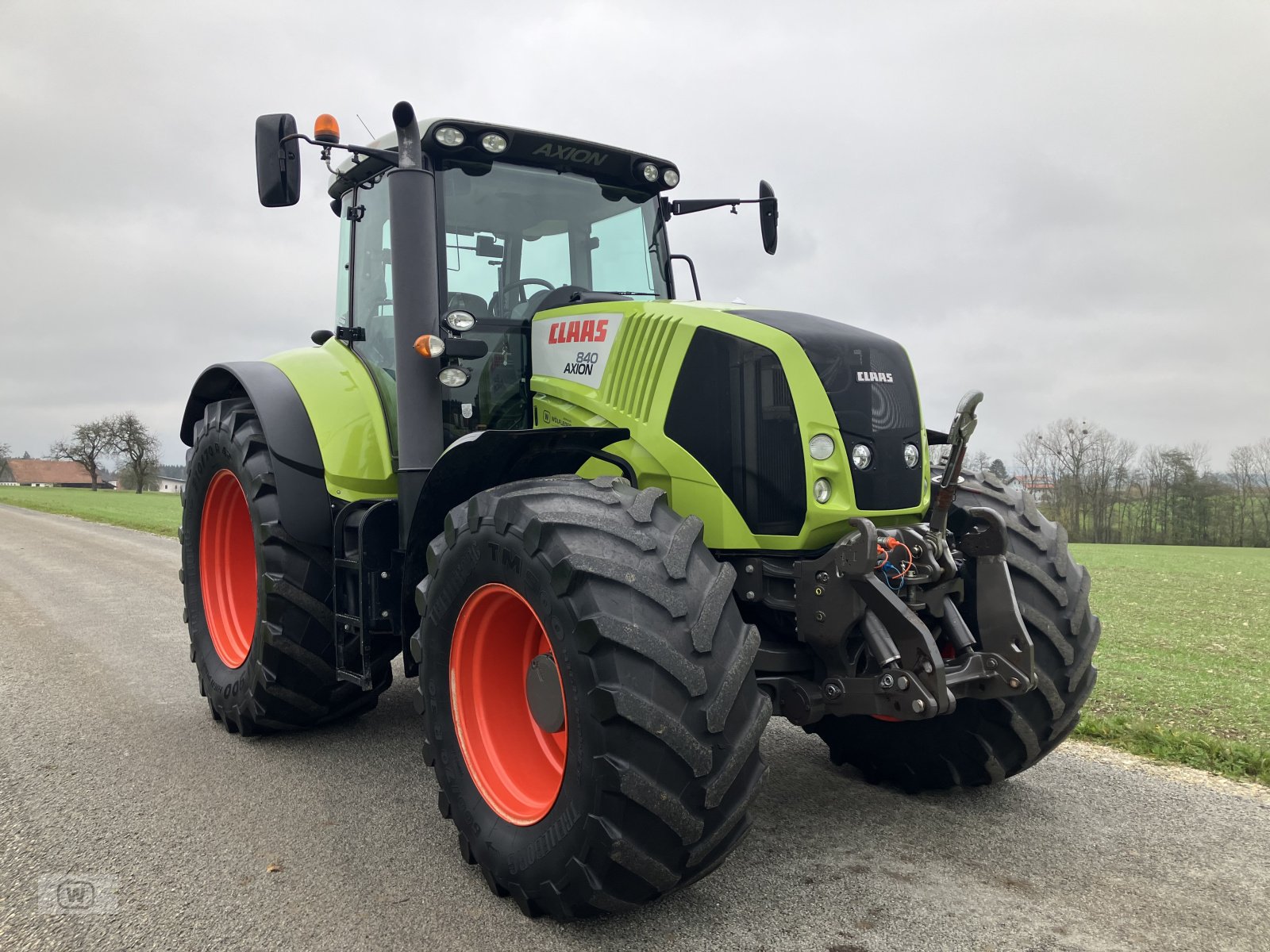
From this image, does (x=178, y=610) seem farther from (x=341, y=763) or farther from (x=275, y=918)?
(x=275, y=918)

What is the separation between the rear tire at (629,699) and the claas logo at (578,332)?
99 centimetres

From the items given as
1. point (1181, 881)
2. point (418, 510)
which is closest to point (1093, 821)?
point (1181, 881)

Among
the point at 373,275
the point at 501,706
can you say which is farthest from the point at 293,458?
the point at 501,706

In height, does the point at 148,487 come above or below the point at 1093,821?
below

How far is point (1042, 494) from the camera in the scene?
1657 inches

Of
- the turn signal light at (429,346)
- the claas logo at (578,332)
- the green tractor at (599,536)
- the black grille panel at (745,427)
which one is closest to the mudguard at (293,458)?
the green tractor at (599,536)

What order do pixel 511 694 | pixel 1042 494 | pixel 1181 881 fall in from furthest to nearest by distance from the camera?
pixel 1042 494, pixel 511 694, pixel 1181 881

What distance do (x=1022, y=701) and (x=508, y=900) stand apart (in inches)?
80.5

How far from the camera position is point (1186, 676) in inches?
260

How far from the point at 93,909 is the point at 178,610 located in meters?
6.69

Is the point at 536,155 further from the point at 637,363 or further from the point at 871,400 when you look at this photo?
the point at 871,400

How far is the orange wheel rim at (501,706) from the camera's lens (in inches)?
131

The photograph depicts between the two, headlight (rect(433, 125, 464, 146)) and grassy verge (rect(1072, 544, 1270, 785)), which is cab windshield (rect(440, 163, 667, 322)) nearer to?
headlight (rect(433, 125, 464, 146))

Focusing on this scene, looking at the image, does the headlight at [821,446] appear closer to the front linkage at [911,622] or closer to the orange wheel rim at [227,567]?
the front linkage at [911,622]
